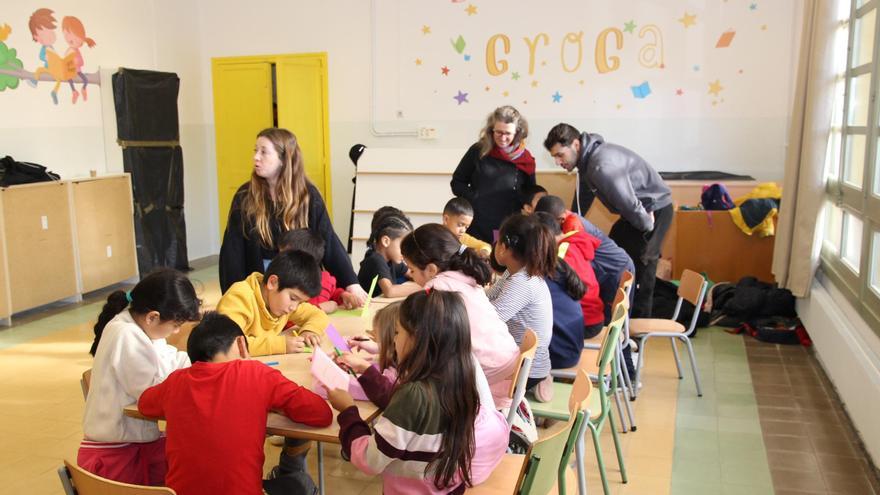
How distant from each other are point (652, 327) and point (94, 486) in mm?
2931

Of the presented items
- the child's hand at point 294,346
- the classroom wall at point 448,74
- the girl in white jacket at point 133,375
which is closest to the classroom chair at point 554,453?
the child's hand at point 294,346

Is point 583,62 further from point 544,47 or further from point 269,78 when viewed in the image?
point 269,78

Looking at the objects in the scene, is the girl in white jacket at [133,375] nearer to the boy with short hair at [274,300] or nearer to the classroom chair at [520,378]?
the boy with short hair at [274,300]

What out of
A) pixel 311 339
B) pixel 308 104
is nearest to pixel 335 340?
pixel 311 339

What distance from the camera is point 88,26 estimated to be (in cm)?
661

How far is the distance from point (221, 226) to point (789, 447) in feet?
21.3

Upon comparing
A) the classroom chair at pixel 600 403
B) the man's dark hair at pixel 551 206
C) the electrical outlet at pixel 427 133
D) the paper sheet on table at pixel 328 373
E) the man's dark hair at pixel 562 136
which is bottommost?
the classroom chair at pixel 600 403

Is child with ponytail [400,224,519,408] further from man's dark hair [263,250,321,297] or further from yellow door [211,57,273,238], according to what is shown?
yellow door [211,57,273,238]

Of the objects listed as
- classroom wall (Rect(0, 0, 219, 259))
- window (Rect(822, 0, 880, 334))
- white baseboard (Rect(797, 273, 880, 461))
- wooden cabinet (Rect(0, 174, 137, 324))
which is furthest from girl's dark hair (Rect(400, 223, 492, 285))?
classroom wall (Rect(0, 0, 219, 259))

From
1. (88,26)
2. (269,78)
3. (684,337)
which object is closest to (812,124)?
(684,337)

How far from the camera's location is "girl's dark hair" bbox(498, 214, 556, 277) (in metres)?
2.81

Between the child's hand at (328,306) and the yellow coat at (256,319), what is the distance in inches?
13.8

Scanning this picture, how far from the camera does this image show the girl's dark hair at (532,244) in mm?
2812

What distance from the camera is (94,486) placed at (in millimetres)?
1568
